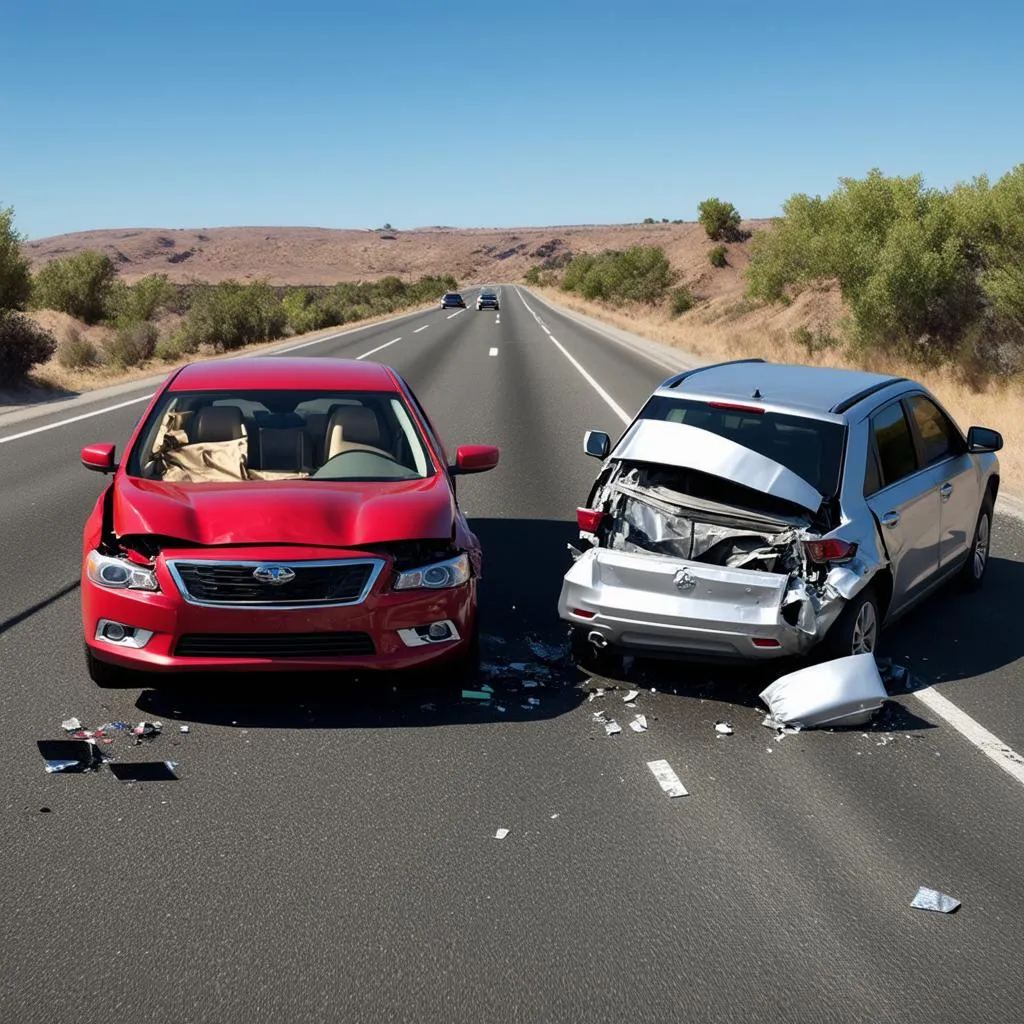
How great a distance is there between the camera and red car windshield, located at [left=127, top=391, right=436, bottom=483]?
7.51m

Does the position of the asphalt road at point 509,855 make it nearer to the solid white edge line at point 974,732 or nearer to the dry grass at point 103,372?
the solid white edge line at point 974,732

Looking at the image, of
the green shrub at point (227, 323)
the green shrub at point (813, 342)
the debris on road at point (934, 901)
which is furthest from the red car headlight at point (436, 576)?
the green shrub at point (227, 323)

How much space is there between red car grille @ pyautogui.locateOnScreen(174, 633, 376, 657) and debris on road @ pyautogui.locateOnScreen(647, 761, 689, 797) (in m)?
1.49

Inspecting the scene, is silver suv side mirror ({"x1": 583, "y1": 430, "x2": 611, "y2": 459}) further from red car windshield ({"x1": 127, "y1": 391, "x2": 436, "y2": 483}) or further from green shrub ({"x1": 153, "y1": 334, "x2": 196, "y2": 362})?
green shrub ({"x1": 153, "y1": 334, "x2": 196, "y2": 362})

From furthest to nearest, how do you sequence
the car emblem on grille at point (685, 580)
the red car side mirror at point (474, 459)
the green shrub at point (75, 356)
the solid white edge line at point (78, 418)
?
the green shrub at point (75, 356)
the solid white edge line at point (78, 418)
the red car side mirror at point (474, 459)
the car emblem on grille at point (685, 580)

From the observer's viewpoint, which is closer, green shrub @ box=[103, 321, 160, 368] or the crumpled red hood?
the crumpled red hood

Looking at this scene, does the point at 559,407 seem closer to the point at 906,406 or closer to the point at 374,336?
the point at 906,406

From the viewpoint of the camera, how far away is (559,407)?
70.6ft

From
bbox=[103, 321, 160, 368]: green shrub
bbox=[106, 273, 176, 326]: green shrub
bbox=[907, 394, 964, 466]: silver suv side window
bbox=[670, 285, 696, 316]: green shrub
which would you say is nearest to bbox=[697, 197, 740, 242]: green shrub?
bbox=[670, 285, 696, 316]: green shrub

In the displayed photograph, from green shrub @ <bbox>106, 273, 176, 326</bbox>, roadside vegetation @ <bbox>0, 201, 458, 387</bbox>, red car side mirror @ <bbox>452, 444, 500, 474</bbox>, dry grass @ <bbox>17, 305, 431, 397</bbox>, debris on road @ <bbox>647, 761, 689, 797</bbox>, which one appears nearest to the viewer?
debris on road @ <bbox>647, 761, 689, 797</bbox>

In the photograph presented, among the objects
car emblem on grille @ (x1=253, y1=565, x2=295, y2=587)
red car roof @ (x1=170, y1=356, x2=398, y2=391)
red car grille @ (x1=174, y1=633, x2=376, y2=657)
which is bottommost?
red car grille @ (x1=174, y1=633, x2=376, y2=657)

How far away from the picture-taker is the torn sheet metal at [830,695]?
20.5ft

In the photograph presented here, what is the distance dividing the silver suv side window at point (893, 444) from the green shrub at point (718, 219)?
113099 mm

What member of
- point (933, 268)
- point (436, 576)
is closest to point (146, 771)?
point (436, 576)
